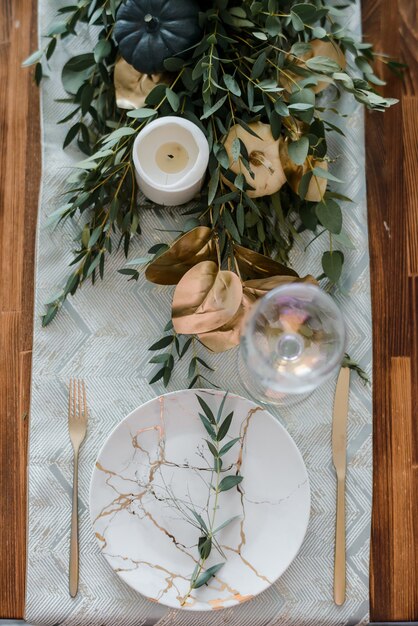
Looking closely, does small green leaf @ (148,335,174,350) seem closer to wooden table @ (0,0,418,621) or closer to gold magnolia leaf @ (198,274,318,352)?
gold magnolia leaf @ (198,274,318,352)

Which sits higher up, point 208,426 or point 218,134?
point 218,134

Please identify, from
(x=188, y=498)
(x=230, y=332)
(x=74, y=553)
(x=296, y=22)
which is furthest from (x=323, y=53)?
(x=74, y=553)

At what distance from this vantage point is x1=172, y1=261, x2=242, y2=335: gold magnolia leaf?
83cm

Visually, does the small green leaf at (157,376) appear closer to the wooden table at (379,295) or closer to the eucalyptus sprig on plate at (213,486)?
the eucalyptus sprig on plate at (213,486)

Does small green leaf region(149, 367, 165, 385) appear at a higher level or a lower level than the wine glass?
lower

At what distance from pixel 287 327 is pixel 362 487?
0.28 meters

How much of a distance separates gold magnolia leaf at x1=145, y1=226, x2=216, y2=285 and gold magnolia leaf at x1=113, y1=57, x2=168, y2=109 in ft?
0.66

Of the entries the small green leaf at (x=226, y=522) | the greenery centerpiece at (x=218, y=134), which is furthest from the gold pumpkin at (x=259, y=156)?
the small green leaf at (x=226, y=522)

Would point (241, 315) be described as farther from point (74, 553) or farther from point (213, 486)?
point (74, 553)

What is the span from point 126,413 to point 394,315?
16.5 inches

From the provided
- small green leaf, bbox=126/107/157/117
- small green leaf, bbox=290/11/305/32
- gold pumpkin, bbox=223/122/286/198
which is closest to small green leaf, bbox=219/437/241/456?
gold pumpkin, bbox=223/122/286/198

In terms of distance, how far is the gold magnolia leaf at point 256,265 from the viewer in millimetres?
876

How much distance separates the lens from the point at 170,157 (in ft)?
2.95

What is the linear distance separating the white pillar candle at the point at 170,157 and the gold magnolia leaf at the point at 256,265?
106 millimetres
